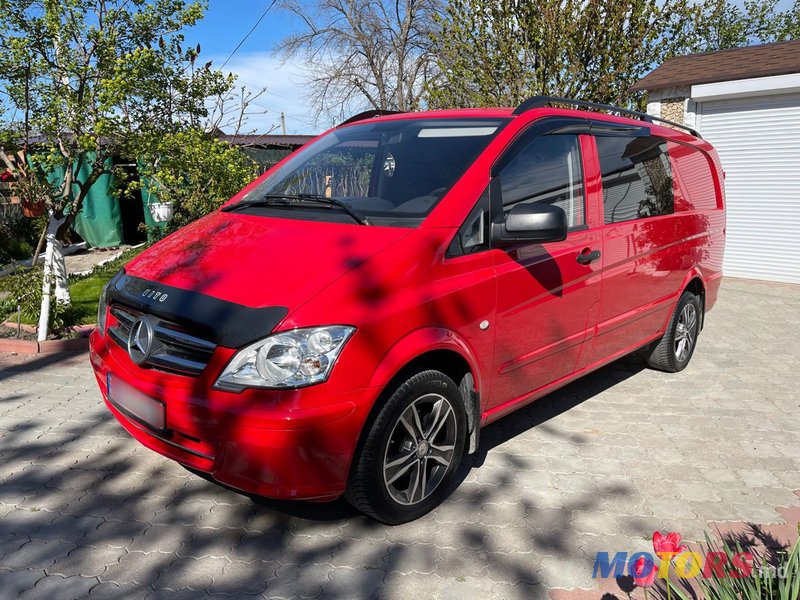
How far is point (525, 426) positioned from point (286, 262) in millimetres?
2252

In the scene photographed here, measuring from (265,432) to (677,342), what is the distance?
415 centimetres

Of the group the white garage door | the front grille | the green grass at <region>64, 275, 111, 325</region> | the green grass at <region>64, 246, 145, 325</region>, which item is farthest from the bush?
the white garage door

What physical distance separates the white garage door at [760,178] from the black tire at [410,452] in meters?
8.39

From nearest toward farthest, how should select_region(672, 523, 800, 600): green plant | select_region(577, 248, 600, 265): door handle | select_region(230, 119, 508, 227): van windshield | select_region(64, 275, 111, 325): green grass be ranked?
select_region(672, 523, 800, 600): green plant
select_region(230, 119, 508, 227): van windshield
select_region(577, 248, 600, 265): door handle
select_region(64, 275, 111, 325): green grass

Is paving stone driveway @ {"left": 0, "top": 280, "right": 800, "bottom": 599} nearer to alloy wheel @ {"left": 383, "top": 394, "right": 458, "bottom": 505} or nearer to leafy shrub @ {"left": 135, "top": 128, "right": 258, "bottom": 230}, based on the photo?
alloy wheel @ {"left": 383, "top": 394, "right": 458, "bottom": 505}

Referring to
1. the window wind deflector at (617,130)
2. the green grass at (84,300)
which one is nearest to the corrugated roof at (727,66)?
the window wind deflector at (617,130)

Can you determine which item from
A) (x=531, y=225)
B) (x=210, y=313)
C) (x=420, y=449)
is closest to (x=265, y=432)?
(x=210, y=313)

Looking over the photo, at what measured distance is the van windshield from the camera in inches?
129

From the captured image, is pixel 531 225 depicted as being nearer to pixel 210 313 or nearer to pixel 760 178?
pixel 210 313

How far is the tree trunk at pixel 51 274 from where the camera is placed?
581cm

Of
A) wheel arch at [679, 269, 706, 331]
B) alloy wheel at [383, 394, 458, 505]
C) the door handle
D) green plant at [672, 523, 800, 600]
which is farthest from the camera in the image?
wheel arch at [679, 269, 706, 331]

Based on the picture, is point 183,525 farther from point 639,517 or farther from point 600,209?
point 600,209

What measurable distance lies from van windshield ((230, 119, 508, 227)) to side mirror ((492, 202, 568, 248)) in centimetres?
35

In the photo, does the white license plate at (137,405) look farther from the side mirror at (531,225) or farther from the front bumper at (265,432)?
the side mirror at (531,225)
